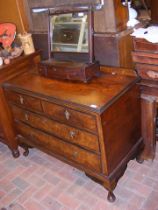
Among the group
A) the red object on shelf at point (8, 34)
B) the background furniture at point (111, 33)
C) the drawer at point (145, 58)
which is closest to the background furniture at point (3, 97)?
the red object on shelf at point (8, 34)

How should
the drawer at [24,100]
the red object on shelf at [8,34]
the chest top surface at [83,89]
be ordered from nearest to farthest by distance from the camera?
the chest top surface at [83,89], the drawer at [24,100], the red object on shelf at [8,34]

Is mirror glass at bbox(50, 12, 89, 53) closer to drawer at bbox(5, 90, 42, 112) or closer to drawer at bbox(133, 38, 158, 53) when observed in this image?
drawer at bbox(133, 38, 158, 53)

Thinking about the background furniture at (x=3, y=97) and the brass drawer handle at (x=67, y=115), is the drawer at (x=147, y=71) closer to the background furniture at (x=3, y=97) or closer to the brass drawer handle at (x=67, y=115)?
the brass drawer handle at (x=67, y=115)

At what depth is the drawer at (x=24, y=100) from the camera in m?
2.13

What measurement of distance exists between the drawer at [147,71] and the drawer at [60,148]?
72cm

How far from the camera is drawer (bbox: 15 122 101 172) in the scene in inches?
78.7

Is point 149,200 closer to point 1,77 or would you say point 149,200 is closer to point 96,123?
point 96,123

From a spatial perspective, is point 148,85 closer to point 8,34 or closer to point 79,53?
point 79,53

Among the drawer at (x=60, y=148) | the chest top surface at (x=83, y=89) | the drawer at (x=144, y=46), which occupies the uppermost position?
the drawer at (x=144, y=46)

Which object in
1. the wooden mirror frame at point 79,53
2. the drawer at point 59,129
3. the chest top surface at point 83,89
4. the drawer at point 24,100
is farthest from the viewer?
the drawer at point 24,100

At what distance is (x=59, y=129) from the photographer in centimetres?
209

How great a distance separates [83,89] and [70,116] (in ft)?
0.75

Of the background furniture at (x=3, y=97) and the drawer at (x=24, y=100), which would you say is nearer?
the drawer at (x=24, y=100)

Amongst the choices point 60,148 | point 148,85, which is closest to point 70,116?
point 60,148
